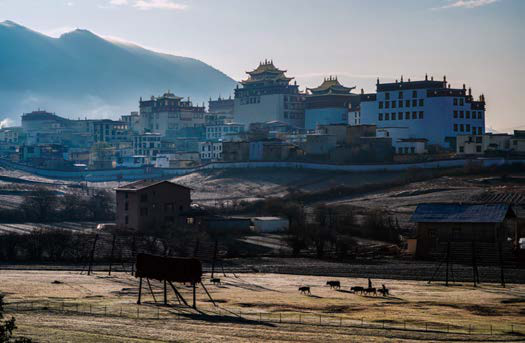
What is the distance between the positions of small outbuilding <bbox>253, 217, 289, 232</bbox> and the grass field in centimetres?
2406

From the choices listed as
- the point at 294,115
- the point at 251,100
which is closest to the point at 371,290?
the point at 294,115

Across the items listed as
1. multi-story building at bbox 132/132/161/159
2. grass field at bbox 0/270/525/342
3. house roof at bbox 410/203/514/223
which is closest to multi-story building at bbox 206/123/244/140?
multi-story building at bbox 132/132/161/159

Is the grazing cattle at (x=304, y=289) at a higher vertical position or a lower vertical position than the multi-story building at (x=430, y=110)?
lower

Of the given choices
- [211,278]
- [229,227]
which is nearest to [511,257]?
[211,278]

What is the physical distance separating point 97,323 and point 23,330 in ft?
8.85

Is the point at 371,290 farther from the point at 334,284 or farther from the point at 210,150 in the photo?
the point at 210,150

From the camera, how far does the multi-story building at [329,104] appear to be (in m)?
154

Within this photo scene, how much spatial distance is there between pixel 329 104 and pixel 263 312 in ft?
413

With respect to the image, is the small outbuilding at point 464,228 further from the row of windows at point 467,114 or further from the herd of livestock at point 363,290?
the row of windows at point 467,114

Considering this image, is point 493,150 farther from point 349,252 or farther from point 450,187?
point 349,252

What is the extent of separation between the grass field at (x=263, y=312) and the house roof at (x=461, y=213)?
12.0 meters

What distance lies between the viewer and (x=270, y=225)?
7012cm

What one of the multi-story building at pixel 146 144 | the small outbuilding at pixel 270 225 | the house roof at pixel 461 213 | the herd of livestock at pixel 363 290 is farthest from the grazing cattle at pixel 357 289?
the multi-story building at pixel 146 144

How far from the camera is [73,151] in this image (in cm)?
17700
